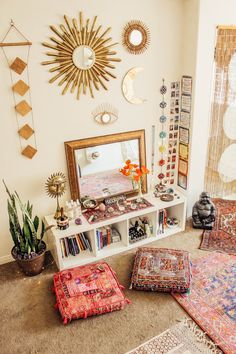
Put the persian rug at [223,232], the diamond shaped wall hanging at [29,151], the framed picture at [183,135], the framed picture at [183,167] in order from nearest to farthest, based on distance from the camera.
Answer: the diamond shaped wall hanging at [29,151]
the persian rug at [223,232]
the framed picture at [183,135]
the framed picture at [183,167]

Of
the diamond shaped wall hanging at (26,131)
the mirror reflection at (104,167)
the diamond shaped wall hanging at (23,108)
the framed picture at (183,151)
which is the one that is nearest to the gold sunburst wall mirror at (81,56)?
the diamond shaped wall hanging at (23,108)

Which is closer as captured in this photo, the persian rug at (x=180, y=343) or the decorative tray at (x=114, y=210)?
the persian rug at (x=180, y=343)

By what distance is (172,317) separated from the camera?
7.98ft

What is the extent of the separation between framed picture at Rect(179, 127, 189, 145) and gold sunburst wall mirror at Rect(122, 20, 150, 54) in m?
0.98

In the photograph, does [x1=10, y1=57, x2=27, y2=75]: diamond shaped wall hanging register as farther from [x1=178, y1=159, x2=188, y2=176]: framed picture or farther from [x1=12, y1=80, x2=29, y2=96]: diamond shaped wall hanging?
[x1=178, y1=159, x2=188, y2=176]: framed picture

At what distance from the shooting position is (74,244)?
308 centimetres

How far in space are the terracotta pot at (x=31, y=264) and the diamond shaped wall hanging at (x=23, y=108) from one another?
127 centimetres

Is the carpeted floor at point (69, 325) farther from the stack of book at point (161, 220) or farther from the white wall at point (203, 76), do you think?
the white wall at point (203, 76)

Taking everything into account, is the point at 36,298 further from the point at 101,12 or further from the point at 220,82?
the point at 220,82

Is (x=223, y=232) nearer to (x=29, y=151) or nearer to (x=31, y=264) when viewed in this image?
(x=31, y=264)

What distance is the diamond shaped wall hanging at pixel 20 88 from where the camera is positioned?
8.64 feet

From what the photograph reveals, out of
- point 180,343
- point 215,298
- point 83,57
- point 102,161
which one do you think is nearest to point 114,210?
point 102,161

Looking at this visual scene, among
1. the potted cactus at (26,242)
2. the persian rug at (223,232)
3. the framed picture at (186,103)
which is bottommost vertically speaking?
the persian rug at (223,232)

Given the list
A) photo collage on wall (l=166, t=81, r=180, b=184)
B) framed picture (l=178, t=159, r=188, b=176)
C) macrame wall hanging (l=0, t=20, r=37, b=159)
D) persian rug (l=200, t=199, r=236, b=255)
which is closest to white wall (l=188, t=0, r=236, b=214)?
framed picture (l=178, t=159, r=188, b=176)
